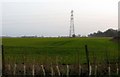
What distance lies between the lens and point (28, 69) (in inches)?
367

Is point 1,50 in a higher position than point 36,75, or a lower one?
higher

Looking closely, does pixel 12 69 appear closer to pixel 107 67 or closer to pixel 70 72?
pixel 70 72

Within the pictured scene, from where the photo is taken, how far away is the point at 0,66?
9344mm

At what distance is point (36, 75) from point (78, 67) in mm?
1305

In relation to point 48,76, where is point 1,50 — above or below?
above

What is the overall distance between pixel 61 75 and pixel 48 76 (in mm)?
384

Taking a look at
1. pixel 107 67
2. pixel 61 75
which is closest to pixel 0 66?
pixel 61 75

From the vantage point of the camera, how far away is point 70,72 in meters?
9.21

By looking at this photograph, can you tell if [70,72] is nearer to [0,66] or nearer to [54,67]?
[54,67]

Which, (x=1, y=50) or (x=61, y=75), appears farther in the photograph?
A: (x=1, y=50)

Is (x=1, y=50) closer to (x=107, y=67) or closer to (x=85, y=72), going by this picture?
(x=85, y=72)

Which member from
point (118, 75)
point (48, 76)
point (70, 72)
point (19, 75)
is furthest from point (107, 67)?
point (19, 75)

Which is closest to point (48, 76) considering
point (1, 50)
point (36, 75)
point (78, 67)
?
point (36, 75)

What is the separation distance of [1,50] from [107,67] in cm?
332
